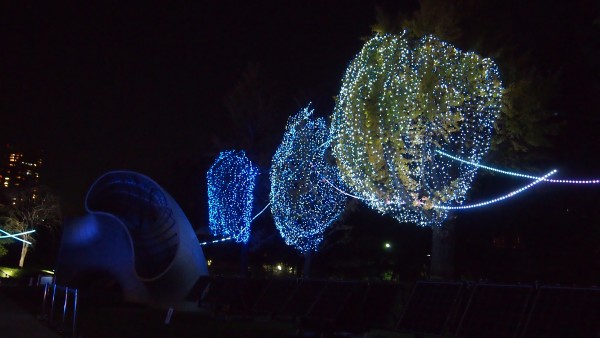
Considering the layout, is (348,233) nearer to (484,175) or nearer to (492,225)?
(492,225)

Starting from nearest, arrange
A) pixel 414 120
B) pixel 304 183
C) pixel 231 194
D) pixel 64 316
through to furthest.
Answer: pixel 64 316 < pixel 414 120 < pixel 304 183 < pixel 231 194

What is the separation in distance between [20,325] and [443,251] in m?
12.2

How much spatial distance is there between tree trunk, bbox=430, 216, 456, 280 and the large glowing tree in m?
1.52

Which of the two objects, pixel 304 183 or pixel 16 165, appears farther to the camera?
pixel 16 165

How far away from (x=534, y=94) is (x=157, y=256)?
25.3 meters

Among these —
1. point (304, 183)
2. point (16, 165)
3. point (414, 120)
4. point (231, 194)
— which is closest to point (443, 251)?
point (414, 120)

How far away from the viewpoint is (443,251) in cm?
2102

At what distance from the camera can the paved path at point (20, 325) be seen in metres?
14.7

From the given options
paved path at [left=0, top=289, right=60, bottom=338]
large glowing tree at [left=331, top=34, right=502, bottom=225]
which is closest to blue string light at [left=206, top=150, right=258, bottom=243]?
paved path at [left=0, top=289, right=60, bottom=338]

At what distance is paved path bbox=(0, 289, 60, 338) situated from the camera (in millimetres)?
14664

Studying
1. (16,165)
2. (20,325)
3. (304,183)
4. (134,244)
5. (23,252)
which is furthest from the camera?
(16,165)

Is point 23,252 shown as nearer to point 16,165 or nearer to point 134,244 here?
point 134,244

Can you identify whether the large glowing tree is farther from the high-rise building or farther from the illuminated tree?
the high-rise building

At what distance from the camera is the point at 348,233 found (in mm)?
34938
